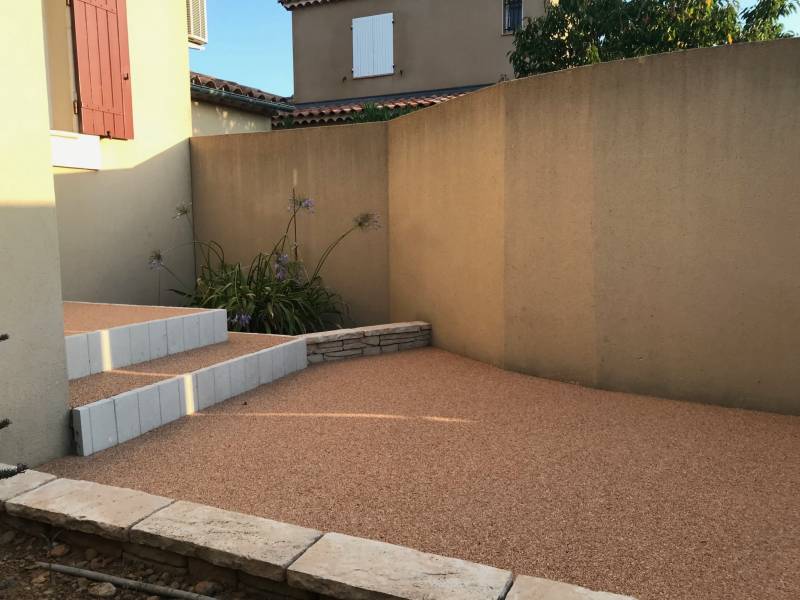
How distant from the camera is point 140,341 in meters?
4.38

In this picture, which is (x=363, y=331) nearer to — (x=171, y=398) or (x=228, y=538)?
(x=171, y=398)

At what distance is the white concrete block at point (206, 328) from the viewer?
4973mm

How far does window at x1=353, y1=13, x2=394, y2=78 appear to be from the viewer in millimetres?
13188

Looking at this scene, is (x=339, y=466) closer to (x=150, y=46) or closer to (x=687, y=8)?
(x=150, y=46)

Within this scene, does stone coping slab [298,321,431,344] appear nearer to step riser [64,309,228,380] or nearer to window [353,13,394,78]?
step riser [64,309,228,380]

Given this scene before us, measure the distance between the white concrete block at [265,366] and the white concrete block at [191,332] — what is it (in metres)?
0.64

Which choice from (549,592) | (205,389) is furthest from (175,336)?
(549,592)

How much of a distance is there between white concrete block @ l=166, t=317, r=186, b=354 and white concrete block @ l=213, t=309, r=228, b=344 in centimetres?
36

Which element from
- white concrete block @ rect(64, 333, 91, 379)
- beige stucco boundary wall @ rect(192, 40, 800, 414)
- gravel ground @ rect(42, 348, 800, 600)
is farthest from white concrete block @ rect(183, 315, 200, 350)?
beige stucco boundary wall @ rect(192, 40, 800, 414)

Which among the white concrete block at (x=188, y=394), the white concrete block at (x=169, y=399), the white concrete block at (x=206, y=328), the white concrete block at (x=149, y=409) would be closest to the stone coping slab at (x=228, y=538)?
the white concrete block at (x=149, y=409)

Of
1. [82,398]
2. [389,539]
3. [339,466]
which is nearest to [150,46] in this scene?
[82,398]

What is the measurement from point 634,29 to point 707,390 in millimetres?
5735

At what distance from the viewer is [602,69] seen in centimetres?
422

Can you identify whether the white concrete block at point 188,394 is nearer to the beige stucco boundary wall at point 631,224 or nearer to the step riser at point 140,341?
the step riser at point 140,341
